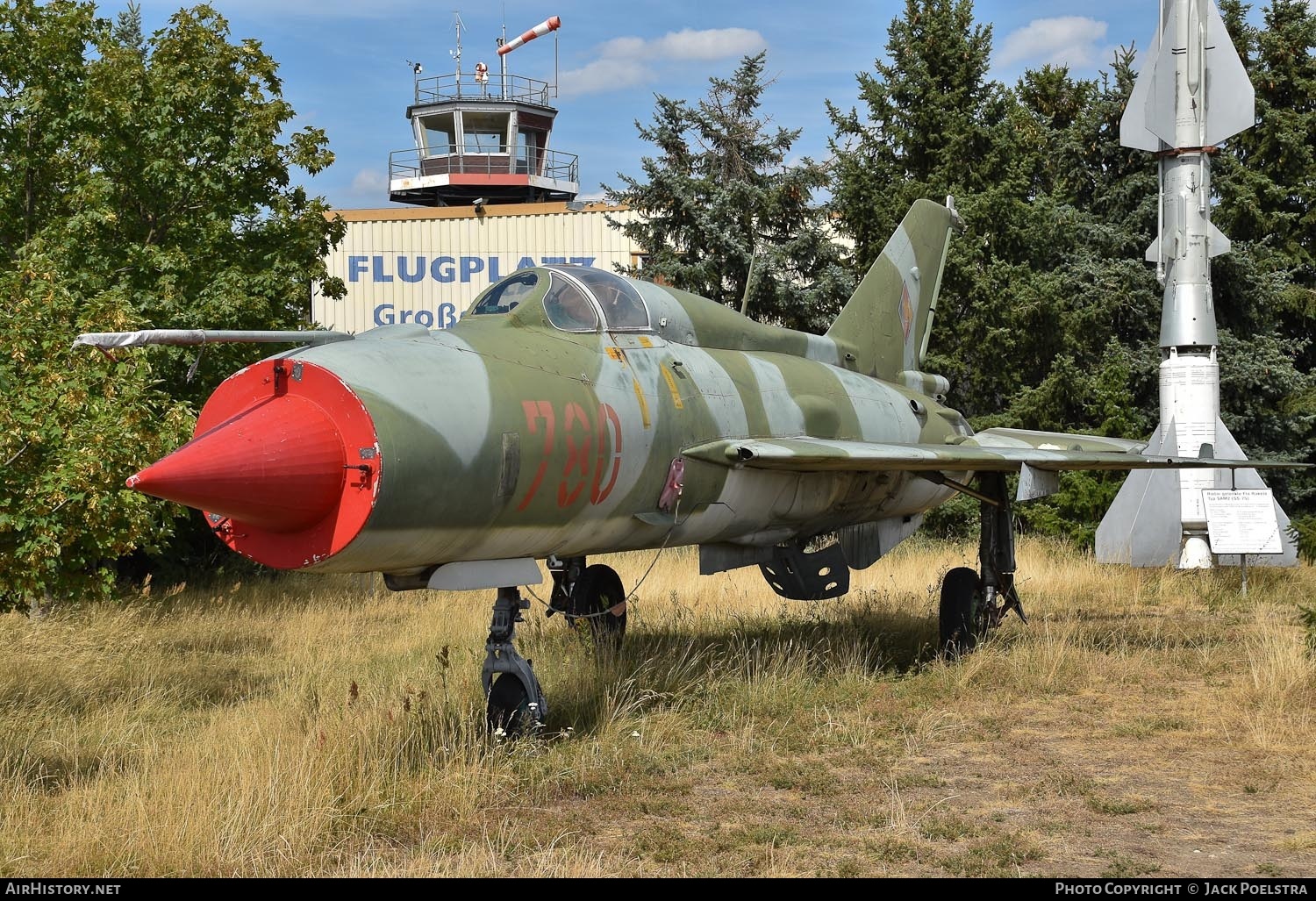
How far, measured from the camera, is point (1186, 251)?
57.2 feet

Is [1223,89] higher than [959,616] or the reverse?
higher

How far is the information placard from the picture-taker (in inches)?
607

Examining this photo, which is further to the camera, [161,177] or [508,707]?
[161,177]

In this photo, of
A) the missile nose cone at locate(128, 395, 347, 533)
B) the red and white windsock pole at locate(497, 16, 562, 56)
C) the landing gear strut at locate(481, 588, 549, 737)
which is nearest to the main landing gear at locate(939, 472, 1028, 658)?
the landing gear strut at locate(481, 588, 549, 737)

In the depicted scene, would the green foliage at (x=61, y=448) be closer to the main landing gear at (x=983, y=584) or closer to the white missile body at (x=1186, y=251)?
the main landing gear at (x=983, y=584)

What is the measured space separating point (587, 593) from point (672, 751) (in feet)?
13.0

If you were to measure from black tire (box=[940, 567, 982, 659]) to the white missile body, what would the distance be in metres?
7.86

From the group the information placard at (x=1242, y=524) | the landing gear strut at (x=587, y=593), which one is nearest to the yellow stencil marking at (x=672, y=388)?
the landing gear strut at (x=587, y=593)

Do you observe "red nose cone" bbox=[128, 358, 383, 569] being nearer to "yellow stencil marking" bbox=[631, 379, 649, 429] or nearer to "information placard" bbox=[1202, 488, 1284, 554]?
"yellow stencil marking" bbox=[631, 379, 649, 429]

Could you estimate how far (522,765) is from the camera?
276 inches

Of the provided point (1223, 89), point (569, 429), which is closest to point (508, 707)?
point (569, 429)

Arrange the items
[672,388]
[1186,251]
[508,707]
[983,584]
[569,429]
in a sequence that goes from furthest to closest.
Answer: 1. [1186,251]
2. [983,584]
3. [672,388]
4. [508,707]
5. [569,429]

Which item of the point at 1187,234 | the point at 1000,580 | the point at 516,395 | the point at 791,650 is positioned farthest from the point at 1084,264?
the point at 516,395

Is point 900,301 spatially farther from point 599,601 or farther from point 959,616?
point 599,601
